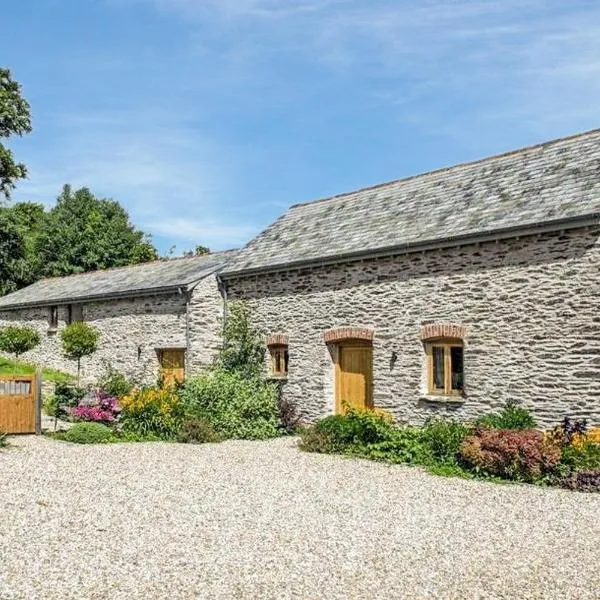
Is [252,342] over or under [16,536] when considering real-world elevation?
over

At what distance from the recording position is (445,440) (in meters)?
12.3

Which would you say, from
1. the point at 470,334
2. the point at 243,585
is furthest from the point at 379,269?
the point at 243,585

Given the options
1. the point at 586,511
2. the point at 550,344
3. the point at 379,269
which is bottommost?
the point at 586,511

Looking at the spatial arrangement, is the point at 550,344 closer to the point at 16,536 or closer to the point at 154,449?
the point at 154,449

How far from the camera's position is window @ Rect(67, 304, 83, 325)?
24586 millimetres

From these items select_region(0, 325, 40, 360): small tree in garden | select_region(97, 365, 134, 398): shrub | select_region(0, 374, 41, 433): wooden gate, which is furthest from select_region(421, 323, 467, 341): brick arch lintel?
select_region(0, 325, 40, 360): small tree in garden

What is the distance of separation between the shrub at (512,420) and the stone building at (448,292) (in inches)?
7.0

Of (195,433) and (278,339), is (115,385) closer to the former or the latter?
(278,339)

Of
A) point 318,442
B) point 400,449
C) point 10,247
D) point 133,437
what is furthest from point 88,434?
point 10,247

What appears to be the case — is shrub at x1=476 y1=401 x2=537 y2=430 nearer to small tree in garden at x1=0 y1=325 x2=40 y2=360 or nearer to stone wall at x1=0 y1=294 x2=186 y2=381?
stone wall at x1=0 y1=294 x2=186 y2=381

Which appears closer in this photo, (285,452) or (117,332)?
(285,452)

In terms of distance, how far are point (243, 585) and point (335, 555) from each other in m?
1.23

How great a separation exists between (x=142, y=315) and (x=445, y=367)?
10445mm

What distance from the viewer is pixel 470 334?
45.0 ft
